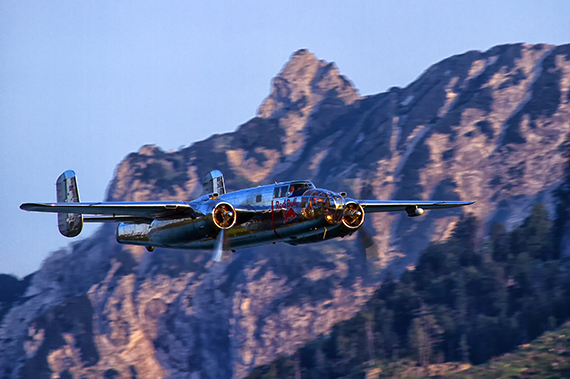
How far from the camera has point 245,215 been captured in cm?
3838

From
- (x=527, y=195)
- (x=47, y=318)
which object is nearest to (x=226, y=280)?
(x=47, y=318)

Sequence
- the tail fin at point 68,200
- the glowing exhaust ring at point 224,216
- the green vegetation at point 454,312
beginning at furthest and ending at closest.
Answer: the green vegetation at point 454,312 → the tail fin at point 68,200 → the glowing exhaust ring at point 224,216

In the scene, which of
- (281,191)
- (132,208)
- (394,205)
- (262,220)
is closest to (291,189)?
(281,191)

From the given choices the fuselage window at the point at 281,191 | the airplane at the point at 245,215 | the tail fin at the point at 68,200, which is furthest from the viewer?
the tail fin at the point at 68,200

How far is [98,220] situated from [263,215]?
428 inches

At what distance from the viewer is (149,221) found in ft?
137

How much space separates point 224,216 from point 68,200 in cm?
1422

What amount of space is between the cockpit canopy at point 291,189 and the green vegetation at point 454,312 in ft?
323

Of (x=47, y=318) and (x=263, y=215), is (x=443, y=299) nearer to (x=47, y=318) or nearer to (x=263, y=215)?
(x=47, y=318)

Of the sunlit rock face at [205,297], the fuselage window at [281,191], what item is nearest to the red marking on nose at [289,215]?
the fuselage window at [281,191]

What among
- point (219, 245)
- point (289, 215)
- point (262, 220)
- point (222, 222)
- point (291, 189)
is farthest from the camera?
point (262, 220)

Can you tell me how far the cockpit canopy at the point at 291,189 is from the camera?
125 ft

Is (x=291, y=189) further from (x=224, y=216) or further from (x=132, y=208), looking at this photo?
(x=132, y=208)

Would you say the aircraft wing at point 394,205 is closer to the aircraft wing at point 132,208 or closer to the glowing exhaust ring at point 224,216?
the glowing exhaust ring at point 224,216
